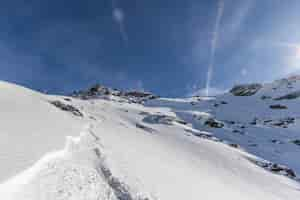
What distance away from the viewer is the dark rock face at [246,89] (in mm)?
99988

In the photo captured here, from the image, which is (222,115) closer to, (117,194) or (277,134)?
(277,134)

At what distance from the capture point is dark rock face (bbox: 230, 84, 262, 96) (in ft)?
328

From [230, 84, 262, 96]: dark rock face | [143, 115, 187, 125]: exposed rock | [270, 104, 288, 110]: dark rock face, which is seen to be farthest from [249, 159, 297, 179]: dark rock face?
[230, 84, 262, 96]: dark rock face

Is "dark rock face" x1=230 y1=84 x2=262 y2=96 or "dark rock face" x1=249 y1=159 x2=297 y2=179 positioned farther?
"dark rock face" x1=230 y1=84 x2=262 y2=96

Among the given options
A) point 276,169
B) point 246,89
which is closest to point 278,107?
point 246,89

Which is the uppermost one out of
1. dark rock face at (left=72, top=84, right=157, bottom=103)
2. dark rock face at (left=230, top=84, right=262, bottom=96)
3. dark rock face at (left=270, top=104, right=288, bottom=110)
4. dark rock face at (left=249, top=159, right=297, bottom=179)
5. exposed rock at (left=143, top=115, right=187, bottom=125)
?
dark rock face at (left=230, top=84, right=262, bottom=96)

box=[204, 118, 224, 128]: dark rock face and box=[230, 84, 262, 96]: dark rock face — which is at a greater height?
box=[230, 84, 262, 96]: dark rock face

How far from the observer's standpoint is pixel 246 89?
105m

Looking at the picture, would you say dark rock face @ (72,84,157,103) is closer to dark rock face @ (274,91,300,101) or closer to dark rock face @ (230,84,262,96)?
dark rock face @ (230,84,262,96)

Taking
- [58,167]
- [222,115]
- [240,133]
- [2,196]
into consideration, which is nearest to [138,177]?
[58,167]

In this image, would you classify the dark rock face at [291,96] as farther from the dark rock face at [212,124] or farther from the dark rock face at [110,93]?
the dark rock face at [110,93]

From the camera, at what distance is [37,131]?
1644cm

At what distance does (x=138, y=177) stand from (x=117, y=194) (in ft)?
8.39

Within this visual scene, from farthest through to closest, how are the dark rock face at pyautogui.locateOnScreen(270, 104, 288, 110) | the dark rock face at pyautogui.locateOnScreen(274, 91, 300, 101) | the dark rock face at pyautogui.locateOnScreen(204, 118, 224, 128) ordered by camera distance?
the dark rock face at pyautogui.locateOnScreen(274, 91, 300, 101) → the dark rock face at pyautogui.locateOnScreen(270, 104, 288, 110) → the dark rock face at pyautogui.locateOnScreen(204, 118, 224, 128)
